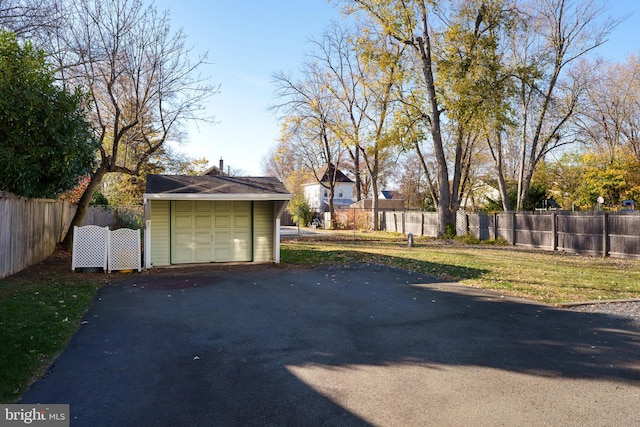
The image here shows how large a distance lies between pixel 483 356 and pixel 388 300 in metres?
3.25

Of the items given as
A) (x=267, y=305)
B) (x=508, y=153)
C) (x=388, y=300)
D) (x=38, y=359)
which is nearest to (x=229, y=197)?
(x=267, y=305)

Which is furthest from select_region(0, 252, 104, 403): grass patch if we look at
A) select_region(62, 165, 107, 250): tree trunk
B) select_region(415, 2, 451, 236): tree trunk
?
select_region(415, 2, 451, 236): tree trunk

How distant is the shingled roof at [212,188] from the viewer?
11992 mm

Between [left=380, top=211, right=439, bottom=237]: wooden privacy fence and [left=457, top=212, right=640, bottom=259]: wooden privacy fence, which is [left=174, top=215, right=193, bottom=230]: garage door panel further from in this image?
[left=380, top=211, right=439, bottom=237]: wooden privacy fence

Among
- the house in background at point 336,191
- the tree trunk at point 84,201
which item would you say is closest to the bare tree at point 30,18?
the tree trunk at point 84,201

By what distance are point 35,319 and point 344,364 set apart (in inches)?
183

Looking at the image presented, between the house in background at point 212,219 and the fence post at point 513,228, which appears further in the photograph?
the fence post at point 513,228

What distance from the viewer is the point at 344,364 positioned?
4777 mm

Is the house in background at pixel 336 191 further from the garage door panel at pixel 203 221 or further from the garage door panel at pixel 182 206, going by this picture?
the garage door panel at pixel 182 206

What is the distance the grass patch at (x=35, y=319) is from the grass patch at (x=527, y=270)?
22.2 feet

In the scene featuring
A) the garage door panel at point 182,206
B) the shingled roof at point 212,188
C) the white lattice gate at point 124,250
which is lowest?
the white lattice gate at point 124,250

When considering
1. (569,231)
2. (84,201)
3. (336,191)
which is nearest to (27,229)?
(84,201)

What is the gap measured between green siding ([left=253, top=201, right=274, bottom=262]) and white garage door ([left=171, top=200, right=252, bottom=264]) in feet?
0.64

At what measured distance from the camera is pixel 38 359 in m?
4.77
